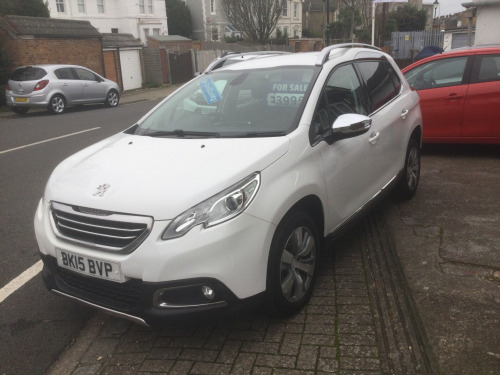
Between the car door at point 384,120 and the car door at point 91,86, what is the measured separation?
591 inches

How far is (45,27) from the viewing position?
21484 millimetres

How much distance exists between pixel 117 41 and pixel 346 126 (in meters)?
26.2

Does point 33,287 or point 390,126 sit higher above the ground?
point 390,126

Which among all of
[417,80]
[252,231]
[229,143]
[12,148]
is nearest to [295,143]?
[229,143]

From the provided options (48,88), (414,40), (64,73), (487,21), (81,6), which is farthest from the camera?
(81,6)

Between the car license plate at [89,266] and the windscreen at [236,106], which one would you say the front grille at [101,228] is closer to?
the car license plate at [89,266]

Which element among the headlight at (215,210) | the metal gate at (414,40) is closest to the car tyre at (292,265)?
the headlight at (215,210)

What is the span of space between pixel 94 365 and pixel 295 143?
1.91 meters

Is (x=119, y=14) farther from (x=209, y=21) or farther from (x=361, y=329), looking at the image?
(x=361, y=329)

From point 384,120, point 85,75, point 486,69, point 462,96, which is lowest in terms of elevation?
point 85,75

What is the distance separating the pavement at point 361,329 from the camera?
9.50 feet

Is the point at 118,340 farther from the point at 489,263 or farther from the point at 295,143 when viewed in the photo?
the point at 489,263

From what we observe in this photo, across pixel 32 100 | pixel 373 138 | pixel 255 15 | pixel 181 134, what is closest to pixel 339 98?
pixel 373 138

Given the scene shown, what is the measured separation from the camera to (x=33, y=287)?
4.00 metres
